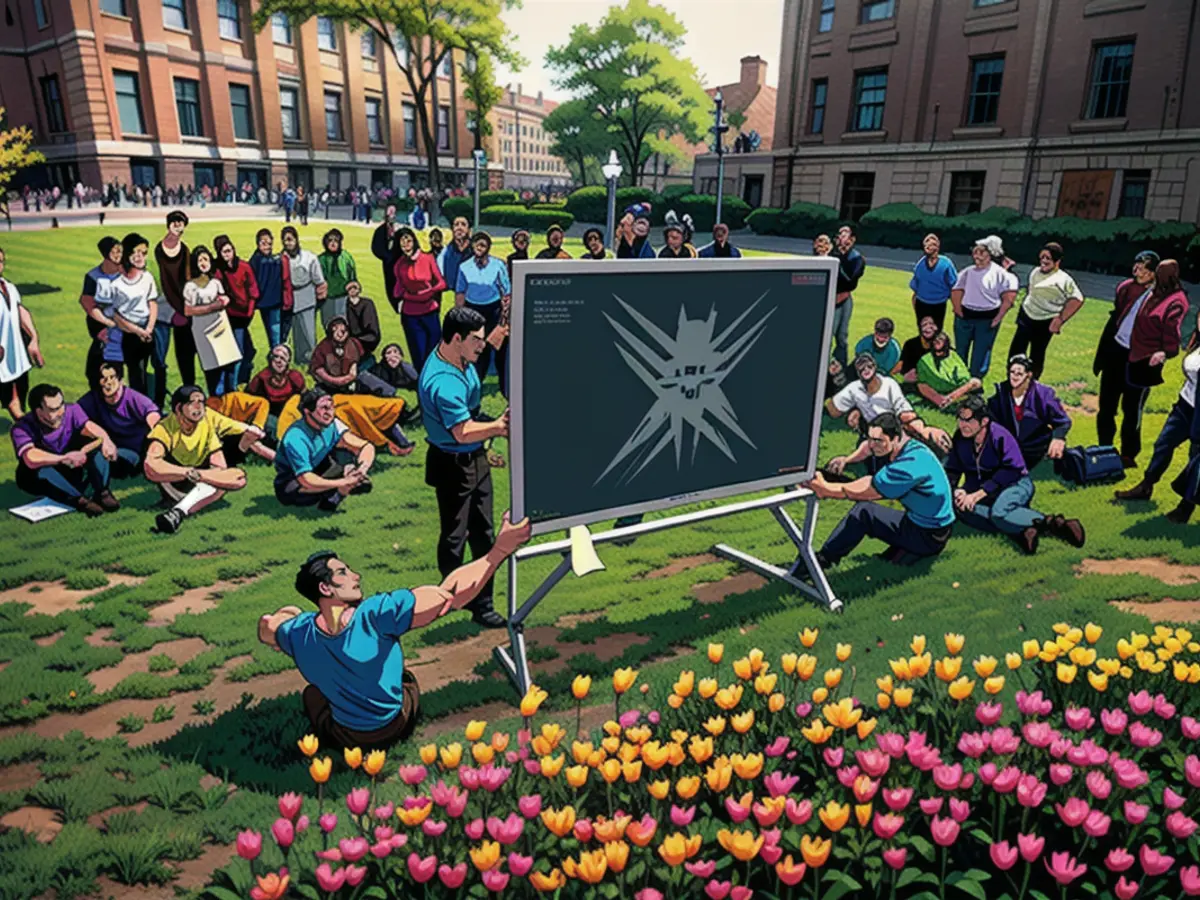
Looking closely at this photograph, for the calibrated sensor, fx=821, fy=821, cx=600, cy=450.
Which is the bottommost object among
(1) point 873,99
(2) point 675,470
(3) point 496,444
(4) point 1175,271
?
(3) point 496,444

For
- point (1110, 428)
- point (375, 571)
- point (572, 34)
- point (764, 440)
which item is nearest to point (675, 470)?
point (764, 440)

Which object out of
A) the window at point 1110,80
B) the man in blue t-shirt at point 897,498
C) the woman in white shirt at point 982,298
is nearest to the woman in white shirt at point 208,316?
the man in blue t-shirt at point 897,498

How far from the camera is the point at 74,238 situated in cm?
1664

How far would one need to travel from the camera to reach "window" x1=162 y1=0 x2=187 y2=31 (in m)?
34.0

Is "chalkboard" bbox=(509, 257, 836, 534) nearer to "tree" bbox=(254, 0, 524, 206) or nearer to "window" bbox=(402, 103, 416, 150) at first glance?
"tree" bbox=(254, 0, 524, 206)

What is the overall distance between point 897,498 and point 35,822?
18.0 feet

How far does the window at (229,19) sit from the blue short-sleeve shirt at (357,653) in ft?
137

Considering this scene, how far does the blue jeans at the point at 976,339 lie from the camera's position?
11586 mm

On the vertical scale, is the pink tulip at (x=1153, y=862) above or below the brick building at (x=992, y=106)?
below

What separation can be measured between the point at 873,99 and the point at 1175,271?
31.3 metres

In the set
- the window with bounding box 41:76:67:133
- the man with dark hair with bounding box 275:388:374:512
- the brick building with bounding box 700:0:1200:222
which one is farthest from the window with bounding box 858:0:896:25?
the man with dark hair with bounding box 275:388:374:512

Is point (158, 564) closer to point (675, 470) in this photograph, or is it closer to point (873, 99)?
point (675, 470)

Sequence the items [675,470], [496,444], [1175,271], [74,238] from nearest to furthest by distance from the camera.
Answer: [675,470] → [1175,271] → [496,444] → [74,238]

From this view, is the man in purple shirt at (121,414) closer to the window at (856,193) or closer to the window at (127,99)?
the window at (127,99)
